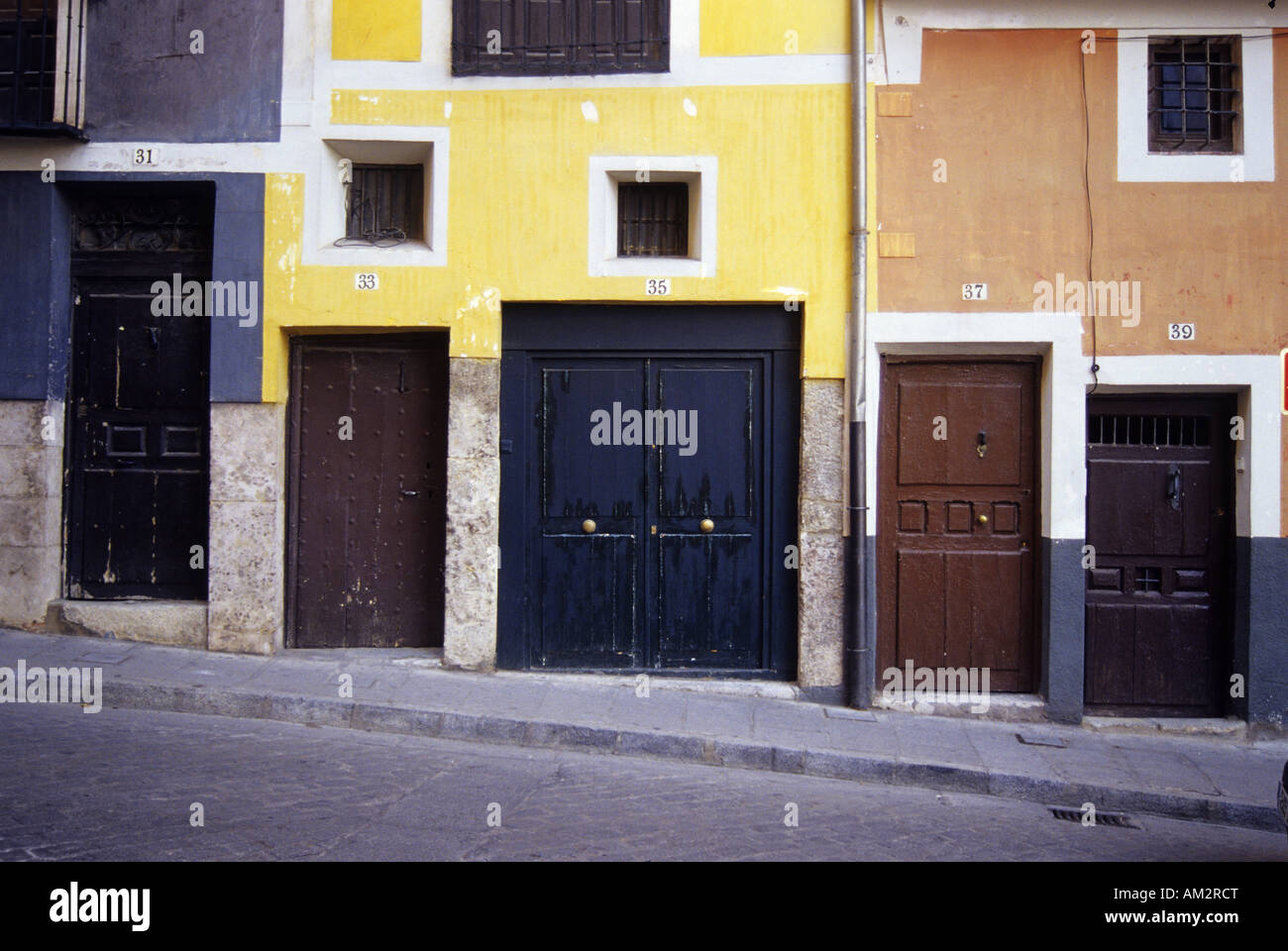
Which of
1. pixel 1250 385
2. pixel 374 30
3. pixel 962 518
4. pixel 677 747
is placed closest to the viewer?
pixel 677 747

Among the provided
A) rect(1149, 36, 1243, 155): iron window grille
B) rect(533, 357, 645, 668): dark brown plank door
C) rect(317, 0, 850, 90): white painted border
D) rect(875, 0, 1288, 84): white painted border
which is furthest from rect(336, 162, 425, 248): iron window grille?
rect(1149, 36, 1243, 155): iron window grille

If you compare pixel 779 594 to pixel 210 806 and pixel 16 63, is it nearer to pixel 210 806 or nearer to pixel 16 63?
pixel 210 806

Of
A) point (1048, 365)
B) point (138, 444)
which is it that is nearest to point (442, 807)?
point (138, 444)

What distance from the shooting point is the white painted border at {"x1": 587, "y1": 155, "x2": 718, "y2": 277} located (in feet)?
28.2

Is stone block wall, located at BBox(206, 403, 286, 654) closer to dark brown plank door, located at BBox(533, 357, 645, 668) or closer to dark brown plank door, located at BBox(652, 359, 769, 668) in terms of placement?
dark brown plank door, located at BBox(533, 357, 645, 668)

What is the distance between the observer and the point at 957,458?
862 cm

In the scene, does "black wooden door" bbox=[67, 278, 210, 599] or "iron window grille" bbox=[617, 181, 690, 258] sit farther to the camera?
"black wooden door" bbox=[67, 278, 210, 599]

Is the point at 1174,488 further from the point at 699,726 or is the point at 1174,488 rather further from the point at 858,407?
the point at 699,726

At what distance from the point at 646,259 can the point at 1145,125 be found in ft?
13.2

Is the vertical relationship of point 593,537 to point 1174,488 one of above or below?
below

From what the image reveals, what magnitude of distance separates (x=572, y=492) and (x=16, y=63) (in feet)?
18.9

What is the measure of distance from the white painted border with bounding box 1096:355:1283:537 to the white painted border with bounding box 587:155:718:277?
324 cm

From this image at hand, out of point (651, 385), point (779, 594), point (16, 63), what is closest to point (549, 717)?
point (779, 594)

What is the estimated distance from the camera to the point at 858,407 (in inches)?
331
